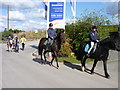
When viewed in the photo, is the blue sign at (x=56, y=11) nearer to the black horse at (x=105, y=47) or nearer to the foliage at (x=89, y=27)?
the foliage at (x=89, y=27)

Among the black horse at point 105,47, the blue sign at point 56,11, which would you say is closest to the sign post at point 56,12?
the blue sign at point 56,11

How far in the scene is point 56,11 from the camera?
612 inches

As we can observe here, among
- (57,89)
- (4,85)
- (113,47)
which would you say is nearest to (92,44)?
(113,47)

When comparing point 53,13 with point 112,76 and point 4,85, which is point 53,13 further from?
point 4,85

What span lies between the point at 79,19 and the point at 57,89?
1057 centimetres

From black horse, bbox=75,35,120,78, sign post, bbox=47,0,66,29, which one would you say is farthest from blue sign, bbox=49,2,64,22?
black horse, bbox=75,35,120,78

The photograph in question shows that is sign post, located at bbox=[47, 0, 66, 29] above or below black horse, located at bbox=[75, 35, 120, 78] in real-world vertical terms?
above

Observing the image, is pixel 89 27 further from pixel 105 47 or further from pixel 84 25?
pixel 105 47

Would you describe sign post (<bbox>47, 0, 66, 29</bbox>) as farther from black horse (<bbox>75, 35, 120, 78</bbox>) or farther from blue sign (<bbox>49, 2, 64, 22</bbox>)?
black horse (<bbox>75, 35, 120, 78</bbox>)

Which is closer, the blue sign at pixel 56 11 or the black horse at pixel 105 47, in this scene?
the black horse at pixel 105 47

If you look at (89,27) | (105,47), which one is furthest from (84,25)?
(105,47)

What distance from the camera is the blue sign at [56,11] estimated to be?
15.4m

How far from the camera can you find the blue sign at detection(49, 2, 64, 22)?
15406mm

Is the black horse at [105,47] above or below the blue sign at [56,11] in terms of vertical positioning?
below
